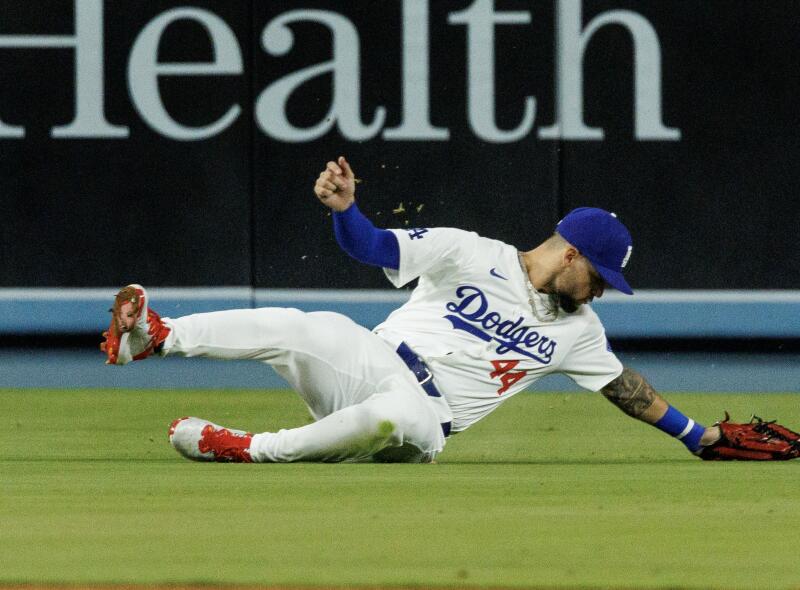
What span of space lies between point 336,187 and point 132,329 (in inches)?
26.2

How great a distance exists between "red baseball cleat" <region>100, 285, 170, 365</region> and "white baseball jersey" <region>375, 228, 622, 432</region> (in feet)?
2.41

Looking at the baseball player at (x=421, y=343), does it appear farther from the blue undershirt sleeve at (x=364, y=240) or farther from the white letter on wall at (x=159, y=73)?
the white letter on wall at (x=159, y=73)

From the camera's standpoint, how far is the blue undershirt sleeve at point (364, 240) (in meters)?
4.55

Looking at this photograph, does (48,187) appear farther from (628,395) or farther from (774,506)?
(774,506)

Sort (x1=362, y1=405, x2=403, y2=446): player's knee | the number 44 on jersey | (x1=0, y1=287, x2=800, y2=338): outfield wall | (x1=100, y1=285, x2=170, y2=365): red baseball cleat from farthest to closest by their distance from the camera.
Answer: (x1=0, y1=287, x2=800, y2=338): outfield wall → the number 44 on jersey → (x1=362, y1=405, x2=403, y2=446): player's knee → (x1=100, y1=285, x2=170, y2=365): red baseball cleat

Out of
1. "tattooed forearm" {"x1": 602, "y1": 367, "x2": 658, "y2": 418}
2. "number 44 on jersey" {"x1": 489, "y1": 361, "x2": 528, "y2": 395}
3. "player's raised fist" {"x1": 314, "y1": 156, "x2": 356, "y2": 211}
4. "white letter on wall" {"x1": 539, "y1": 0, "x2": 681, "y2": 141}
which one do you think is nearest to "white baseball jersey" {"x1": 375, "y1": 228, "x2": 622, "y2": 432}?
"number 44 on jersey" {"x1": 489, "y1": 361, "x2": 528, "y2": 395}

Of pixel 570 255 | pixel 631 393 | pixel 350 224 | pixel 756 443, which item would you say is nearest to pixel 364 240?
pixel 350 224

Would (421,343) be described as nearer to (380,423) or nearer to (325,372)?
(325,372)

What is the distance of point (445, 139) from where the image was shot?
329 inches

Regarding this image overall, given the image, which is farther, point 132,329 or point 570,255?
point 570,255

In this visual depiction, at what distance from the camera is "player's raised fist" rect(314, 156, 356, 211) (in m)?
4.48

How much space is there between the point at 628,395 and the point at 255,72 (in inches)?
151

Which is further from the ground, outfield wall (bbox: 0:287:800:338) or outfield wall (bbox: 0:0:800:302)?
outfield wall (bbox: 0:0:800:302)

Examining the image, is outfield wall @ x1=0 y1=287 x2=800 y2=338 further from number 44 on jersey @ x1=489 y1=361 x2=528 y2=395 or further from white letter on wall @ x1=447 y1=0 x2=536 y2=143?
number 44 on jersey @ x1=489 y1=361 x2=528 y2=395
